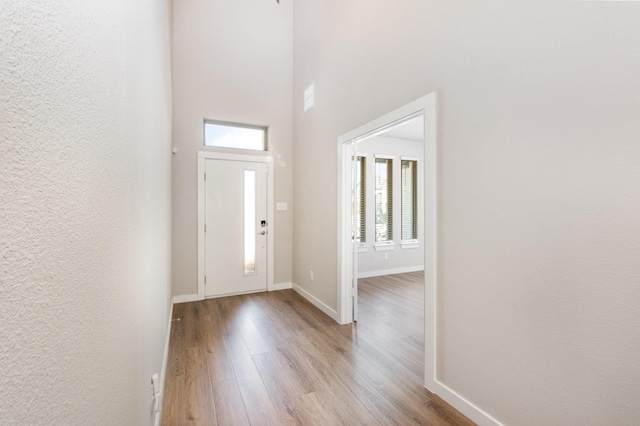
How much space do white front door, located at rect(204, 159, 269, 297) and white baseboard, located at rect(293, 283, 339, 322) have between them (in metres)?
0.59

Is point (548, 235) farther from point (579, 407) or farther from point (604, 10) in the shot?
point (604, 10)

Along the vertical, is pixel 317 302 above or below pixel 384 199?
below

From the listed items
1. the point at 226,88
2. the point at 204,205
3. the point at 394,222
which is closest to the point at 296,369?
the point at 204,205

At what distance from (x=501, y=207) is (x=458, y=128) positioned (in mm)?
595

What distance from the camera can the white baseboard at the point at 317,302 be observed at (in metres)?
3.45

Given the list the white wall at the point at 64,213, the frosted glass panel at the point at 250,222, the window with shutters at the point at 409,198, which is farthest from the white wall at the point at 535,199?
the window with shutters at the point at 409,198

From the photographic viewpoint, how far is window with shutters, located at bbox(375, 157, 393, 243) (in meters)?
6.06

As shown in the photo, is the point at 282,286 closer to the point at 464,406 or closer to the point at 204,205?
the point at 204,205

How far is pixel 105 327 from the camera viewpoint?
0.72 metres

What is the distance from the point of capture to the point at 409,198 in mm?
6438

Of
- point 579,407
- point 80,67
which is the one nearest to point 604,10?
point 579,407

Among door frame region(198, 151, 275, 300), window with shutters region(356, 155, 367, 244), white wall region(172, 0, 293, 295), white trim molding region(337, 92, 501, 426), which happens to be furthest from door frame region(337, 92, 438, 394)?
window with shutters region(356, 155, 367, 244)

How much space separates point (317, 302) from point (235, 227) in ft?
5.60

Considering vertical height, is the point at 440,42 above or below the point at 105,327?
above
